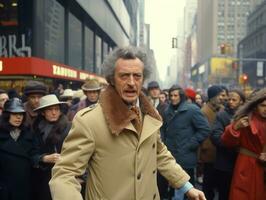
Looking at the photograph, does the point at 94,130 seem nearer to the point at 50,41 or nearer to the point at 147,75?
the point at 147,75

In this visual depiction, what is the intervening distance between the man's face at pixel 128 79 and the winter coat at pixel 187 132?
12.8 ft

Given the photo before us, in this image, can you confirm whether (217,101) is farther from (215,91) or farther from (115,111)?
(115,111)

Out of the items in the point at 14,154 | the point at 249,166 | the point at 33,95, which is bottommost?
the point at 249,166

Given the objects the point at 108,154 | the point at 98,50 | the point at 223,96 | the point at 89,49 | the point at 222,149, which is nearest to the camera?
the point at 108,154

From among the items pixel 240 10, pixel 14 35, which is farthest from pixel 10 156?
pixel 240 10

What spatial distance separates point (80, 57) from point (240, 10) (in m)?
135

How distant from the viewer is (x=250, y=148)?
17.8 ft

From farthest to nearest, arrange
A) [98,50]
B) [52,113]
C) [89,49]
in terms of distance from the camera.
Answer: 1. [98,50]
2. [89,49]
3. [52,113]

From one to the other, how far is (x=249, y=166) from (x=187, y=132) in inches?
66.1

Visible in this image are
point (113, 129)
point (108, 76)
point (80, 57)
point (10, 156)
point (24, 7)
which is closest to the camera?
point (113, 129)

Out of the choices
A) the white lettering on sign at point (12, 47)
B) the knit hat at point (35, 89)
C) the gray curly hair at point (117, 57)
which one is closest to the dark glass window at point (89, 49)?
the white lettering on sign at point (12, 47)

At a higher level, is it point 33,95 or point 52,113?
point 33,95

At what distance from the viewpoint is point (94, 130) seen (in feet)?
9.66

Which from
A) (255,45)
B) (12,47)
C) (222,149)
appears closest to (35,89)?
(222,149)
